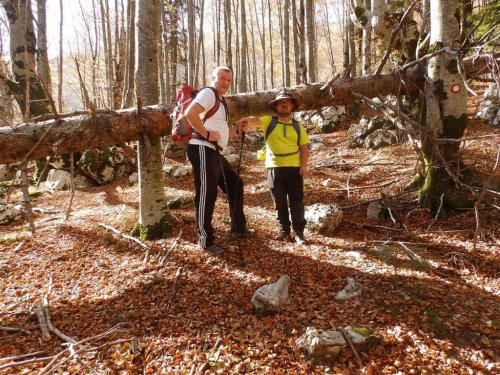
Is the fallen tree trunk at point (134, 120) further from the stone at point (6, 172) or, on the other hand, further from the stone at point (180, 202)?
the stone at point (6, 172)

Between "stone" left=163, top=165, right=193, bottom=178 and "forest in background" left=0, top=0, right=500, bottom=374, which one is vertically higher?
"stone" left=163, top=165, right=193, bottom=178

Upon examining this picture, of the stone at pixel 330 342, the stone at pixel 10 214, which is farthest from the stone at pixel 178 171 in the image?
the stone at pixel 330 342

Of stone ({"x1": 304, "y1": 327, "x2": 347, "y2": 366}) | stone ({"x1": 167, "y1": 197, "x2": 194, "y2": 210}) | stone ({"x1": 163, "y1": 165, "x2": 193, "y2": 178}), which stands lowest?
stone ({"x1": 304, "y1": 327, "x2": 347, "y2": 366})

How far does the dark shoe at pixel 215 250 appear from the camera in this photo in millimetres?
3887

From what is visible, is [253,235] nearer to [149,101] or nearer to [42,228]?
[149,101]

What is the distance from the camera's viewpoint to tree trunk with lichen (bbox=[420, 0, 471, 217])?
4.27m

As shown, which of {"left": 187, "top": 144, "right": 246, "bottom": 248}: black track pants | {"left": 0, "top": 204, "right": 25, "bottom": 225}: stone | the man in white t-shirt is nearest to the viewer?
the man in white t-shirt

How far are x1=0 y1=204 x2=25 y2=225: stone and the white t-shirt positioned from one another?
5.27 m

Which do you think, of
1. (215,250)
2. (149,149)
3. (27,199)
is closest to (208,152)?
(149,149)

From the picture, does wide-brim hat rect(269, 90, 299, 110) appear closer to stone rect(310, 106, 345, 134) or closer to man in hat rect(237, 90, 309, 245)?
man in hat rect(237, 90, 309, 245)

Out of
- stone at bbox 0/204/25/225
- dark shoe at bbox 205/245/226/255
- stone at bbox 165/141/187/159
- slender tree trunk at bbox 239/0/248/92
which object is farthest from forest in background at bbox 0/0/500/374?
slender tree trunk at bbox 239/0/248/92

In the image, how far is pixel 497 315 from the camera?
2.57m

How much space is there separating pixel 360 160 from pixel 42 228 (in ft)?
26.1

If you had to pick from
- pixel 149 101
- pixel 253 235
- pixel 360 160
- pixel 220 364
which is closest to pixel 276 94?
pixel 149 101
